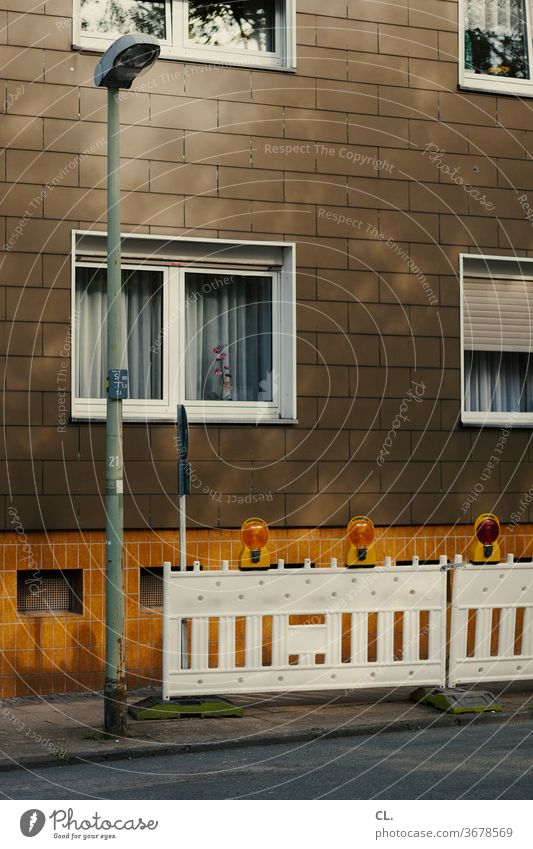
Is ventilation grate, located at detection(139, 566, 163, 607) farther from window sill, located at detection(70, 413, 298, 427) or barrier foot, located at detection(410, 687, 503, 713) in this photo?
barrier foot, located at detection(410, 687, 503, 713)

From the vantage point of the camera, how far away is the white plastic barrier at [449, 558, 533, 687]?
11656mm

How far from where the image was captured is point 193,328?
13.7m

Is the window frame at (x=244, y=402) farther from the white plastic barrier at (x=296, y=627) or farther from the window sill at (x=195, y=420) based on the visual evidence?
the white plastic barrier at (x=296, y=627)

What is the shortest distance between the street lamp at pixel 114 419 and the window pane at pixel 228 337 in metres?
3.08

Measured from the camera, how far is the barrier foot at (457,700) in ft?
36.7

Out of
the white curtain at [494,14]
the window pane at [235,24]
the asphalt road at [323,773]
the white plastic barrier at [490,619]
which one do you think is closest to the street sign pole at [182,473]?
the asphalt road at [323,773]

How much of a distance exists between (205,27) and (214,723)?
7.07 metres

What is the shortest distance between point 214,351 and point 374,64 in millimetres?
3456

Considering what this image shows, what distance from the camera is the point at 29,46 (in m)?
12.6

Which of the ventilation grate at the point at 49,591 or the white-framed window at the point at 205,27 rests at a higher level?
the white-framed window at the point at 205,27

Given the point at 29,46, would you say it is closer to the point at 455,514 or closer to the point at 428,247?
the point at 428,247

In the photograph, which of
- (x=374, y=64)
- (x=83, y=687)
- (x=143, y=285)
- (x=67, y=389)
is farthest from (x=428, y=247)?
(x=83, y=687)
